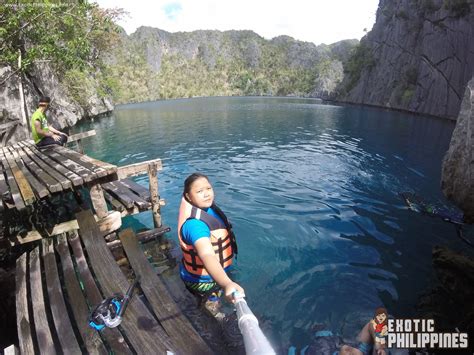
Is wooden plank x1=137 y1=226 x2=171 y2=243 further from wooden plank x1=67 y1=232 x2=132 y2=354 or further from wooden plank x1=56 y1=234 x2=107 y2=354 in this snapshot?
wooden plank x1=56 y1=234 x2=107 y2=354

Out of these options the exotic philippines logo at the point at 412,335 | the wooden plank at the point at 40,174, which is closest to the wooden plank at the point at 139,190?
the wooden plank at the point at 40,174

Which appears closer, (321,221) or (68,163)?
(68,163)

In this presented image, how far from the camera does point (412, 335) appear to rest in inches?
181

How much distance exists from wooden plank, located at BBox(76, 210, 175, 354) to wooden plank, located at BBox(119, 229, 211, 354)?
100 mm

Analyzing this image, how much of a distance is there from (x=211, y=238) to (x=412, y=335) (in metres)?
3.73

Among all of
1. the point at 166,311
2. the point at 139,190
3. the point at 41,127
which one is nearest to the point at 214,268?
the point at 166,311

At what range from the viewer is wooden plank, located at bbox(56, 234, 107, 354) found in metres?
3.28

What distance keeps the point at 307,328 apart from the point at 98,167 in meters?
5.42

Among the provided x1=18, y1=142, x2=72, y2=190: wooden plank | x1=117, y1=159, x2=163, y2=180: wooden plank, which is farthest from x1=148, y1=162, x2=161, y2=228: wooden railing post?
x1=18, y1=142, x2=72, y2=190: wooden plank

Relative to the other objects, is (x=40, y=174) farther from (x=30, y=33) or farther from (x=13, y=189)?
(x=30, y=33)

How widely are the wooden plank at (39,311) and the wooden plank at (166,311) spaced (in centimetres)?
122

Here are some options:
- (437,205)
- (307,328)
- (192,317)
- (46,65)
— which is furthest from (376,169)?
(46,65)

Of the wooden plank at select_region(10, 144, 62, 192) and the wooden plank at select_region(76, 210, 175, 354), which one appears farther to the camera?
the wooden plank at select_region(10, 144, 62, 192)

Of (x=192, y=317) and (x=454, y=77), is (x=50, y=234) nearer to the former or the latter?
(x=192, y=317)
